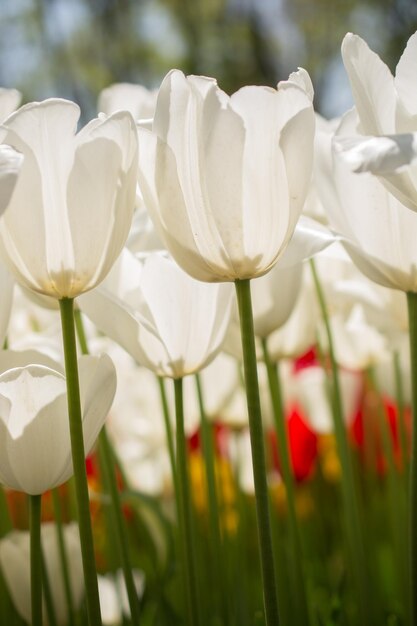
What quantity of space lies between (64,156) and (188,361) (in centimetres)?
19

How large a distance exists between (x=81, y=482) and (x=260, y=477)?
0.09 m

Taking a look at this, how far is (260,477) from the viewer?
0.48 m

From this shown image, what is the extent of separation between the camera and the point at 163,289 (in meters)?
0.66

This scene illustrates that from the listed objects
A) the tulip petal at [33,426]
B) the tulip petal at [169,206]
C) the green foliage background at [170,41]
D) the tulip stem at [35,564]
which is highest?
the green foliage background at [170,41]

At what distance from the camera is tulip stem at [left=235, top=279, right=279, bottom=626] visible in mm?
476

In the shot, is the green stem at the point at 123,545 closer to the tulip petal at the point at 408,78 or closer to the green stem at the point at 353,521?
the green stem at the point at 353,521

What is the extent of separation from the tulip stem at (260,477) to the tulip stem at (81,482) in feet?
0.27

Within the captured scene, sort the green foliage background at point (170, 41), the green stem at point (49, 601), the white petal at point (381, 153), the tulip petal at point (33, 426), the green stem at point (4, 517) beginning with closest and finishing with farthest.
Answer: the white petal at point (381, 153) → the tulip petal at point (33, 426) → the green stem at point (49, 601) → the green stem at point (4, 517) → the green foliage background at point (170, 41)

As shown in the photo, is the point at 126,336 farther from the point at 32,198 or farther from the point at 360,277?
the point at 360,277

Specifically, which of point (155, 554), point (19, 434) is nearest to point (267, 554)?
point (19, 434)

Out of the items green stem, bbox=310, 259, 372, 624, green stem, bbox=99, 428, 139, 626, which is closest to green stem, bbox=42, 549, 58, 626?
green stem, bbox=99, 428, 139, 626

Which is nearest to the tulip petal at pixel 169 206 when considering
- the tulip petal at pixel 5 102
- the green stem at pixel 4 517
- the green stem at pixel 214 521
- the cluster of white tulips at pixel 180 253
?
the cluster of white tulips at pixel 180 253

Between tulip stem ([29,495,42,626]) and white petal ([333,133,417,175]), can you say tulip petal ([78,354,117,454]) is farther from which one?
white petal ([333,133,417,175])

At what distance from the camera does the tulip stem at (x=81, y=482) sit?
1.59 feet
